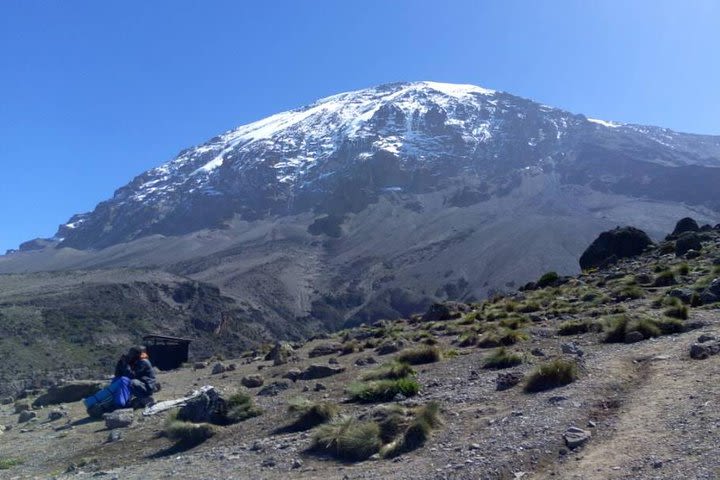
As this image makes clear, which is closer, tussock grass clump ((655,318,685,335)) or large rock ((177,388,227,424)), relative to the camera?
large rock ((177,388,227,424))

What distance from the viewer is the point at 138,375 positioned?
1582cm

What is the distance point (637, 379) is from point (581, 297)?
11104 mm

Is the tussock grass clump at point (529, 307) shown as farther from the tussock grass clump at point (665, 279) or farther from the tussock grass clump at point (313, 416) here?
the tussock grass clump at point (313, 416)

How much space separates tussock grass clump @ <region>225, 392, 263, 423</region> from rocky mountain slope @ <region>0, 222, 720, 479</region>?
7 cm

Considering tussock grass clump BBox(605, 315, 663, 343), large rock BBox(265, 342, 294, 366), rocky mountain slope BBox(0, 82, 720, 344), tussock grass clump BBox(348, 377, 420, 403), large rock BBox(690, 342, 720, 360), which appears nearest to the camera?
large rock BBox(690, 342, 720, 360)

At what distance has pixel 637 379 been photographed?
9.85m

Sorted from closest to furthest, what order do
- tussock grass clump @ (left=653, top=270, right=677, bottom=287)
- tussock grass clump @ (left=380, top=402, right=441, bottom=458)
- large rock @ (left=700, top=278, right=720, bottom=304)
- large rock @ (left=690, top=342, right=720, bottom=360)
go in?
1. tussock grass clump @ (left=380, top=402, right=441, bottom=458)
2. large rock @ (left=690, top=342, right=720, bottom=360)
3. large rock @ (left=700, top=278, right=720, bottom=304)
4. tussock grass clump @ (left=653, top=270, right=677, bottom=287)

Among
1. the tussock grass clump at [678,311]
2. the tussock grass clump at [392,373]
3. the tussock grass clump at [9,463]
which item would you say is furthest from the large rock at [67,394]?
the tussock grass clump at [678,311]

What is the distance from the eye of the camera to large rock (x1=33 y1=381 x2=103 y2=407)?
Result: 58.5 feet

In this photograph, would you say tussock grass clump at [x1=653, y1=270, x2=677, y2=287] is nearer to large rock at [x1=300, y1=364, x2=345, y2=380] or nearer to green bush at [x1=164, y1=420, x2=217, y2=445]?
large rock at [x1=300, y1=364, x2=345, y2=380]

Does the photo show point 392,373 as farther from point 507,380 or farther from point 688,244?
point 688,244

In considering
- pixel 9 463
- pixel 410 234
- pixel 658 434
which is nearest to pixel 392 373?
pixel 658 434

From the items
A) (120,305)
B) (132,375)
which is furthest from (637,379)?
(120,305)

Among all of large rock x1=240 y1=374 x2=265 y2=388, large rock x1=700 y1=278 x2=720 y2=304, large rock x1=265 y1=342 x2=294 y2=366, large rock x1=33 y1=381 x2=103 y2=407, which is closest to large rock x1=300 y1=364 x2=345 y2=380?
large rock x1=240 y1=374 x2=265 y2=388
